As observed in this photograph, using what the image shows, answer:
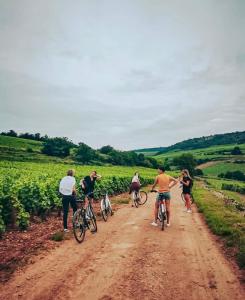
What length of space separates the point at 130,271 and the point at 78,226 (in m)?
3.94

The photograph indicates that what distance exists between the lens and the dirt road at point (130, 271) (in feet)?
23.2

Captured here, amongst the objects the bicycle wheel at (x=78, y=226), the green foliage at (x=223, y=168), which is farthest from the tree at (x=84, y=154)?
the bicycle wheel at (x=78, y=226)

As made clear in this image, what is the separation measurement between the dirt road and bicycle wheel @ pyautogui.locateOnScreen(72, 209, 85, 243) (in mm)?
289

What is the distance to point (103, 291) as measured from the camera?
7125 mm

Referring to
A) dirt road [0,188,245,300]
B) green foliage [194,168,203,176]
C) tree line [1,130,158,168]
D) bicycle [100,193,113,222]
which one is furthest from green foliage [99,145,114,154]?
dirt road [0,188,245,300]

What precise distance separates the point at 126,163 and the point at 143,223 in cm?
9422

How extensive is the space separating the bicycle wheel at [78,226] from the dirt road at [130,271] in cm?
29

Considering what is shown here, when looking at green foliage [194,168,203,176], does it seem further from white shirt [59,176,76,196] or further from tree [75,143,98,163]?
white shirt [59,176,76,196]

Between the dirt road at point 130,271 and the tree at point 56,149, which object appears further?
the tree at point 56,149

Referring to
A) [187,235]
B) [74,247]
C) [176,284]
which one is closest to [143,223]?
[187,235]

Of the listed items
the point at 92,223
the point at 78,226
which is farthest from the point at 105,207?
the point at 78,226

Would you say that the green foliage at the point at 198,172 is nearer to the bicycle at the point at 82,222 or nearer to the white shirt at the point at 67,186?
the bicycle at the point at 82,222

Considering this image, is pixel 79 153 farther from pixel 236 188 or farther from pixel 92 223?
pixel 92 223

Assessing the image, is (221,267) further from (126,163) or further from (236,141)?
(236,141)
